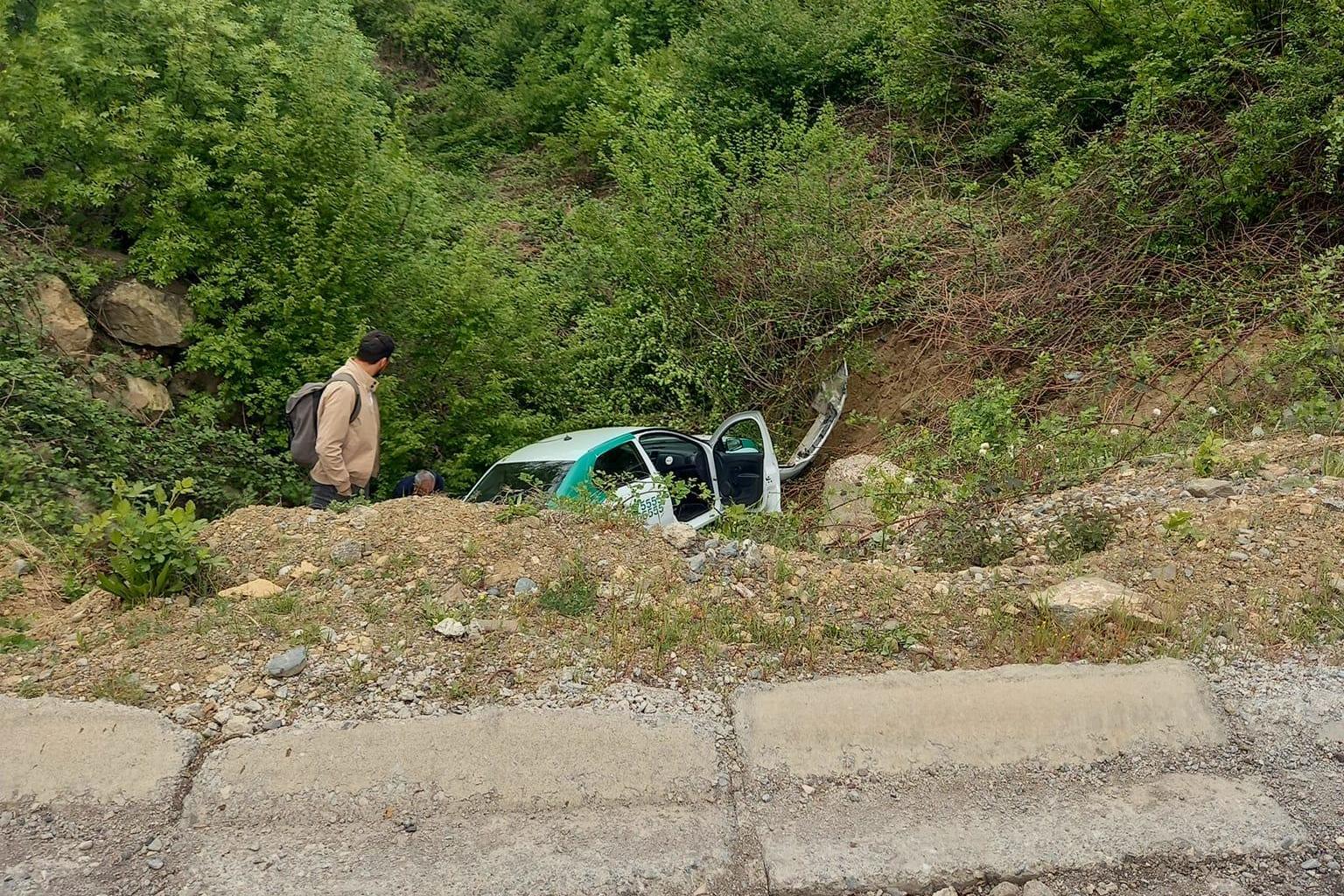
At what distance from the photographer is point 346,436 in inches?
261

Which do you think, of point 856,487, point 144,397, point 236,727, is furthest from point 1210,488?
point 144,397

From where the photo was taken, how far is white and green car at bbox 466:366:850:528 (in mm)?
7270

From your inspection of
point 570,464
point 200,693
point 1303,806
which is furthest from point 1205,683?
point 570,464

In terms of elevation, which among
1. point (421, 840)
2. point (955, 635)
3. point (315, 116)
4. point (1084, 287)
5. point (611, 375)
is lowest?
point (611, 375)

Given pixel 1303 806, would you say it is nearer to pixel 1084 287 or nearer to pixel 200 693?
pixel 200 693

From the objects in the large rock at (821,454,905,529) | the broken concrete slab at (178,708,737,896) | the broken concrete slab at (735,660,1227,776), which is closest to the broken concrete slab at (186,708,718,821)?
the broken concrete slab at (178,708,737,896)

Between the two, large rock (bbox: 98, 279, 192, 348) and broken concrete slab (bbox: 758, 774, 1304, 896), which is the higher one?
broken concrete slab (bbox: 758, 774, 1304, 896)

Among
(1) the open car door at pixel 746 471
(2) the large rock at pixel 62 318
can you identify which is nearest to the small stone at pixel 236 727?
(1) the open car door at pixel 746 471

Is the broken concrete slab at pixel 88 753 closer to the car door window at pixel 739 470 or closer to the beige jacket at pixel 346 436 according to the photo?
the beige jacket at pixel 346 436

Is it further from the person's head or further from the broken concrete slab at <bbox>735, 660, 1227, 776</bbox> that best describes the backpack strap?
the broken concrete slab at <bbox>735, 660, 1227, 776</bbox>

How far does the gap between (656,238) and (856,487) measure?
5163 millimetres

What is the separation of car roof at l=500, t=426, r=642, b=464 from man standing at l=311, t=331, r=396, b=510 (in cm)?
160

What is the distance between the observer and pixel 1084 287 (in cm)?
1020

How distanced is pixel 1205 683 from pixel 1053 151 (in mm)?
9758
